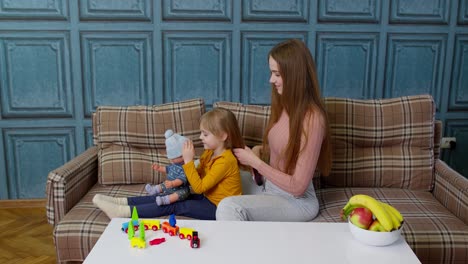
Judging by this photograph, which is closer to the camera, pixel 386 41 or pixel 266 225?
pixel 266 225

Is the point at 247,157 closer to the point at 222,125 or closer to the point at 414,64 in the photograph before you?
the point at 222,125

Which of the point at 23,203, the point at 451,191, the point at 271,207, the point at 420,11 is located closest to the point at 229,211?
the point at 271,207

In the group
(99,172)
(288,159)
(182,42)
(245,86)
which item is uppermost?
(182,42)

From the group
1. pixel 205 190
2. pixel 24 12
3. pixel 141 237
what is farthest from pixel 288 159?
pixel 24 12

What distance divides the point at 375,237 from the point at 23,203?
2325mm

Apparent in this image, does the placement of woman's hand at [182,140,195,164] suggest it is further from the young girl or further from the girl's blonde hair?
the girl's blonde hair

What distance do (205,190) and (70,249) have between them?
1.86ft

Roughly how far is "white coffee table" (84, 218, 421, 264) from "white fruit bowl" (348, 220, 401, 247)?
16mm

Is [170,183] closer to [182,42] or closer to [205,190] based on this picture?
[205,190]

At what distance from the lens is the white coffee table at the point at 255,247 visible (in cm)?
127

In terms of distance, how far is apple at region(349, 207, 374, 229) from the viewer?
1.36 meters

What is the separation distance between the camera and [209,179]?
1.83 m

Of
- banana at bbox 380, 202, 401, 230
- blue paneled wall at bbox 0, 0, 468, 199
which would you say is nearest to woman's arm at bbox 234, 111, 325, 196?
banana at bbox 380, 202, 401, 230

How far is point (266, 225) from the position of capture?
1.48m
